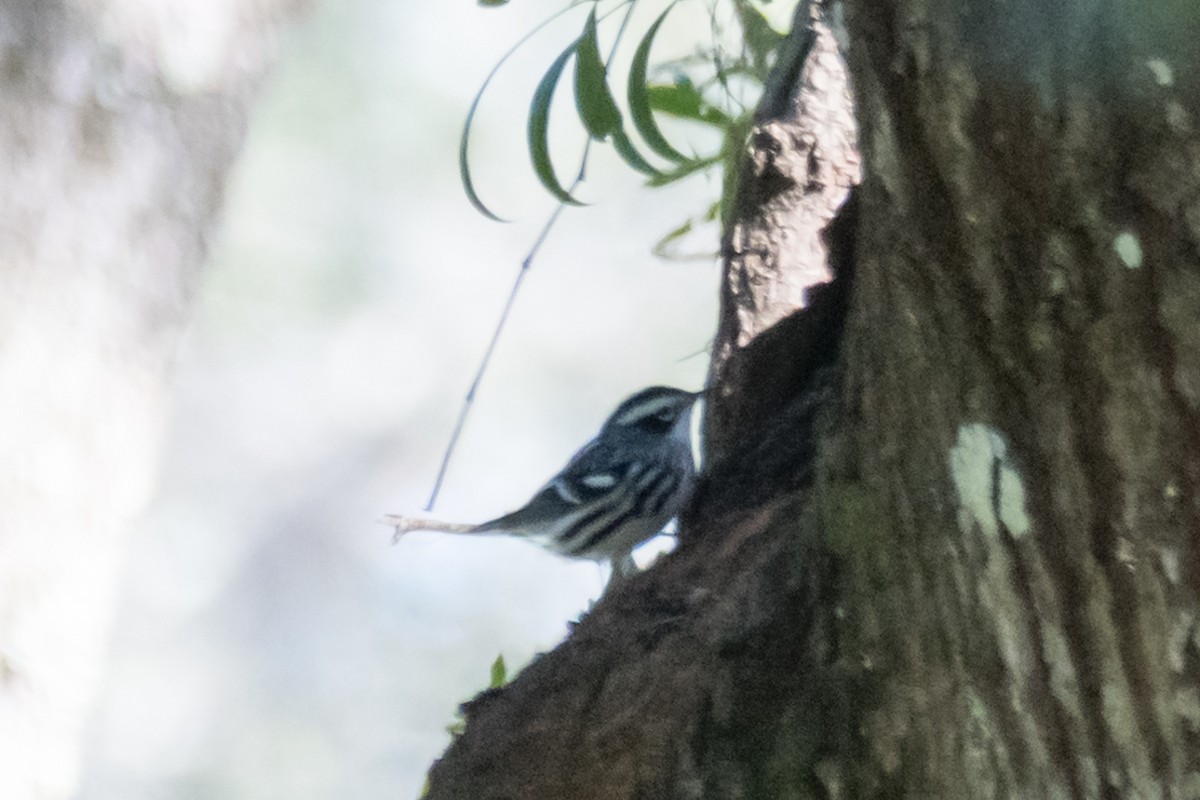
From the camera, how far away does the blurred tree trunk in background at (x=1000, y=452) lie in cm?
107

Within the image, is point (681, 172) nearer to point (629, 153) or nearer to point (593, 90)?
point (629, 153)

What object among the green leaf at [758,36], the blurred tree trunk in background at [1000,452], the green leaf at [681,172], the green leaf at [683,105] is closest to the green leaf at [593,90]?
the green leaf at [681,172]

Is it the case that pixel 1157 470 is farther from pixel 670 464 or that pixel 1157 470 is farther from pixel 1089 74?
pixel 670 464

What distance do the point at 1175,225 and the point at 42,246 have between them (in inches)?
33.2

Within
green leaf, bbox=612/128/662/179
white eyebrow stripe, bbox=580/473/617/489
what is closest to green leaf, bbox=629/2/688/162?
green leaf, bbox=612/128/662/179

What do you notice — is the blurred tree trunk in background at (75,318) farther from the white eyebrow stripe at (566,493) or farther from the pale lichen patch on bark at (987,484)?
the white eyebrow stripe at (566,493)

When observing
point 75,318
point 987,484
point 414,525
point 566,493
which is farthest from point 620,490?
point 75,318

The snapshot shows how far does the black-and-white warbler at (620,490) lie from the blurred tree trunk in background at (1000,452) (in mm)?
1775

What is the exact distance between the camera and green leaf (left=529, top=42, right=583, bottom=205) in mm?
2570

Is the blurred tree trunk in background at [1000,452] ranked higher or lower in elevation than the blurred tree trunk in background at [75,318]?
lower

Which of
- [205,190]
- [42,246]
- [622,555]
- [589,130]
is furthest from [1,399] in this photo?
[622,555]

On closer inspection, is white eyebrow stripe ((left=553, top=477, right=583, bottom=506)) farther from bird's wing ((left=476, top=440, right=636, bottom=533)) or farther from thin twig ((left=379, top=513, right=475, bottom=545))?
thin twig ((left=379, top=513, right=475, bottom=545))

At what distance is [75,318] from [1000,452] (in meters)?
0.76

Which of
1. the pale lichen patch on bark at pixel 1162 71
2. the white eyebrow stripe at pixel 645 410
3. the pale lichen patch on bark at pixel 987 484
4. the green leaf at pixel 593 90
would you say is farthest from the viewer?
the white eyebrow stripe at pixel 645 410
